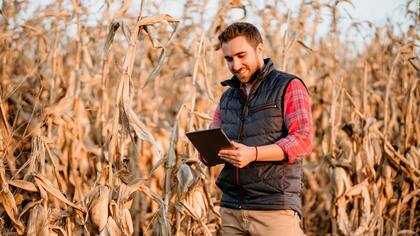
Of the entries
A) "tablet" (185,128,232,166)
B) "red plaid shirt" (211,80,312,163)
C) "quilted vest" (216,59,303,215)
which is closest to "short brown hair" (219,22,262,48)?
"quilted vest" (216,59,303,215)

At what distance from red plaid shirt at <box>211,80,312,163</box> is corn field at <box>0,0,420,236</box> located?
702 mm

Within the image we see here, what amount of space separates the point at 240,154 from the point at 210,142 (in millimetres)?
151

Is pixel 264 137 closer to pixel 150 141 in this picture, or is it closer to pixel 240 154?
pixel 240 154

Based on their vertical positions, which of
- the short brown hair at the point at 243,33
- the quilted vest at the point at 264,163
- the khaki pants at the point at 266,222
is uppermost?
the short brown hair at the point at 243,33

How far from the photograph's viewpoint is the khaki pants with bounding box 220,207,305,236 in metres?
2.20

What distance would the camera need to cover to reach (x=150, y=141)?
2582 mm

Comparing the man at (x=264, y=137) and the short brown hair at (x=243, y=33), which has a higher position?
the short brown hair at (x=243, y=33)

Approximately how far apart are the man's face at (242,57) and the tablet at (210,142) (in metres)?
0.31

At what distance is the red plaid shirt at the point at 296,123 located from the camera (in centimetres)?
210

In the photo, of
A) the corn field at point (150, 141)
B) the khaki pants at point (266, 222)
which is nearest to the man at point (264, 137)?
the khaki pants at point (266, 222)

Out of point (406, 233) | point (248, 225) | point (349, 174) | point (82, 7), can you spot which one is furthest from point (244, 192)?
point (82, 7)

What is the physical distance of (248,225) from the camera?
2254 millimetres

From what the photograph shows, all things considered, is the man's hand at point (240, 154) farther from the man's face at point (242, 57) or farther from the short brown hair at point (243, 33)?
the short brown hair at point (243, 33)

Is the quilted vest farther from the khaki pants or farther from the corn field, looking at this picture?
the corn field
